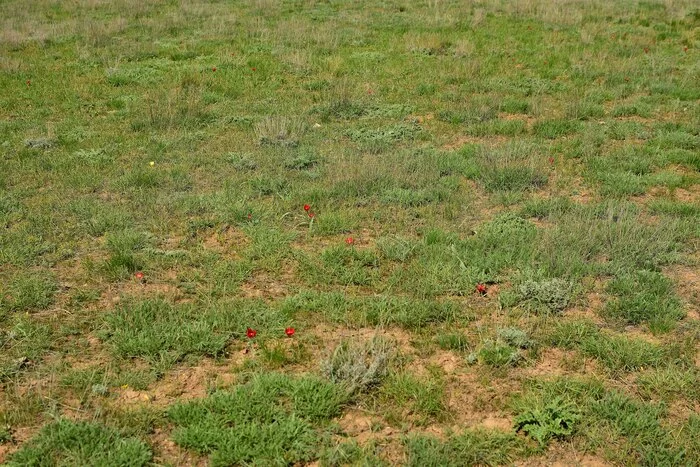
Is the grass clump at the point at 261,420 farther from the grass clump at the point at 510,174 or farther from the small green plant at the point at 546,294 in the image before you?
the grass clump at the point at 510,174

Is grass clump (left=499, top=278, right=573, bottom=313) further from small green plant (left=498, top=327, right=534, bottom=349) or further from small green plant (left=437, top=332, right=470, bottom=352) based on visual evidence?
small green plant (left=437, top=332, right=470, bottom=352)

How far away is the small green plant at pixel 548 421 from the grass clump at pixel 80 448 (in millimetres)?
2431

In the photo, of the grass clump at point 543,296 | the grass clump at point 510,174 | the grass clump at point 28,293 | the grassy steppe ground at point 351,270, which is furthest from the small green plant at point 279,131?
the grass clump at point 543,296

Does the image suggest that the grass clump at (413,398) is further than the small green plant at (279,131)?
No

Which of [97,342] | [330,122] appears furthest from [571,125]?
[97,342]

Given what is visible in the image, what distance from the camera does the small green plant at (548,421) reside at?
4.00 meters

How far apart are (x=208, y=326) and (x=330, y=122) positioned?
5862mm

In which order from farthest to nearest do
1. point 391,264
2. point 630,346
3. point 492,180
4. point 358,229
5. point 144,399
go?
point 492,180, point 358,229, point 391,264, point 630,346, point 144,399

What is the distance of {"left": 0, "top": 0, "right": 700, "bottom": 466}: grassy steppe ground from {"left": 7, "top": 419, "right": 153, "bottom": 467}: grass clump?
18 mm

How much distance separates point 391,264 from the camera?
19.8 ft

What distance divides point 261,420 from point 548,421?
75.1 inches

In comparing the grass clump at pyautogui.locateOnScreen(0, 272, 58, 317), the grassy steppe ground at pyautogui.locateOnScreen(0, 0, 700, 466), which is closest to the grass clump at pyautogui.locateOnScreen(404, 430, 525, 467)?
the grassy steppe ground at pyautogui.locateOnScreen(0, 0, 700, 466)

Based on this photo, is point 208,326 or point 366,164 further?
point 366,164

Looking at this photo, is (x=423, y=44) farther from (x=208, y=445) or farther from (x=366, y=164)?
(x=208, y=445)
